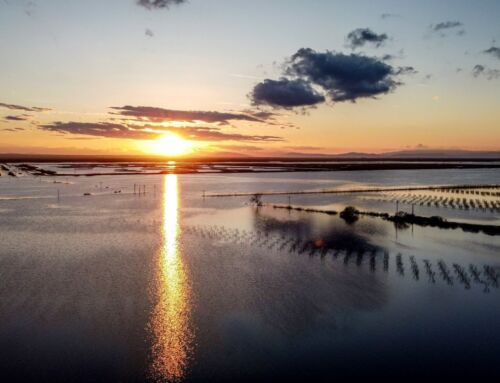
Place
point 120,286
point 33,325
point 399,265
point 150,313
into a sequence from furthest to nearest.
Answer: point 399,265 < point 120,286 < point 150,313 < point 33,325

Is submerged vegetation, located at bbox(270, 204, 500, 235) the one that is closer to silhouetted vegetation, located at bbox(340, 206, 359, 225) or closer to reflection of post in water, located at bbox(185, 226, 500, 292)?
silhouetted vegetation, located at bbox(340, 206, 359, 225)

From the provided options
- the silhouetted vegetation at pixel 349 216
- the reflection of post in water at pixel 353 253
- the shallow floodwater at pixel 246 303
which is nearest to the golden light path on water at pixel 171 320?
the shallow floodwater at pixel 246 303

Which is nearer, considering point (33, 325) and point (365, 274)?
point (33, 325)

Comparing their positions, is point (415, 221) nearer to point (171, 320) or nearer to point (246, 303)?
point (246, 303)

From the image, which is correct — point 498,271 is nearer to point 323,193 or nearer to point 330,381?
point 330,381

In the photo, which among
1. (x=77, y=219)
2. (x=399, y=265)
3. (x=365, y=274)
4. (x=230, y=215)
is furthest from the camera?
(x=230, y=215)

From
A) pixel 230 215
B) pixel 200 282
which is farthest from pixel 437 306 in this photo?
pixel 230 215
